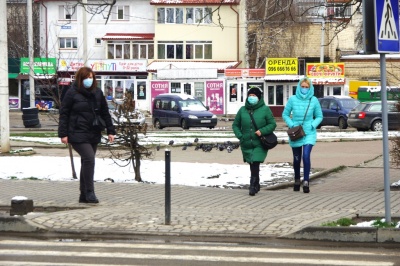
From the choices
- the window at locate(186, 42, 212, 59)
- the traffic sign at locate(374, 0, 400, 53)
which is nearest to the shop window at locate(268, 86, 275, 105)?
the window at locate(186, 42, 212, 59)

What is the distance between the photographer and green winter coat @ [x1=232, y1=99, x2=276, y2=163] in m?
14.1

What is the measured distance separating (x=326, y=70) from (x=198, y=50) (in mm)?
14864

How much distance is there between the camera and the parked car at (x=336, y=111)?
44375mm

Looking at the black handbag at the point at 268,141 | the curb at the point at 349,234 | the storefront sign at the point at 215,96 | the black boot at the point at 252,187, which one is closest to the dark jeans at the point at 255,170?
the black boot at the point at 252,187

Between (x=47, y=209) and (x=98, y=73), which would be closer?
(x=47, y=209)

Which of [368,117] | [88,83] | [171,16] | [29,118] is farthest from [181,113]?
[171,16]

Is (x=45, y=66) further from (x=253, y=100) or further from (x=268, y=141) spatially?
(x=268, y=141)

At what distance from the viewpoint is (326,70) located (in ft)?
200

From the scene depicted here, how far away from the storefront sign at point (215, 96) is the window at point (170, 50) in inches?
418

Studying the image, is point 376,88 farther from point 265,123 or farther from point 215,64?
point 265,123

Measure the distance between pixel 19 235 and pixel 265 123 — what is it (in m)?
5.28

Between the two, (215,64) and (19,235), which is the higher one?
(215,64)

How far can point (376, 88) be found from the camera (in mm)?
56375

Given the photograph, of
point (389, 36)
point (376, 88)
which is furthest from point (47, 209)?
point (376, 88)
